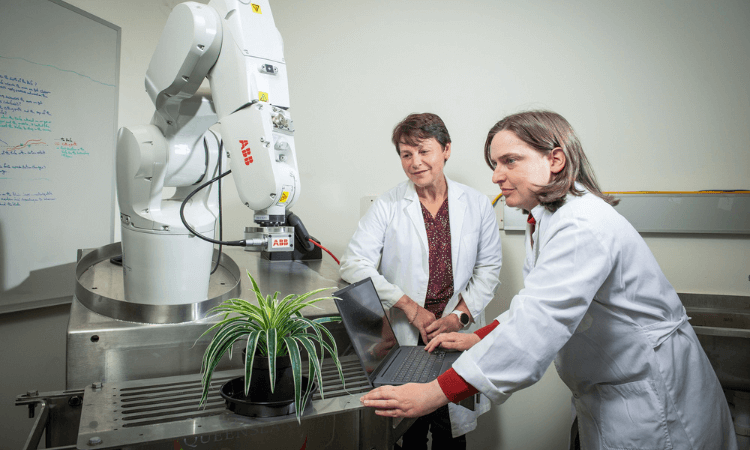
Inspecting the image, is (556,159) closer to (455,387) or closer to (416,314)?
(455,387)

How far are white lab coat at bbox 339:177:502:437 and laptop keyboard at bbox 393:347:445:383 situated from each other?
36 centimetres

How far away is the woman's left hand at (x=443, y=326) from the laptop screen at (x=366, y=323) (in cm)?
23

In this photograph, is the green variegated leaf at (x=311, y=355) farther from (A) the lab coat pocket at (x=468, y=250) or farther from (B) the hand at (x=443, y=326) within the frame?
(A) the lab coat pocket at (x=468, y=250)

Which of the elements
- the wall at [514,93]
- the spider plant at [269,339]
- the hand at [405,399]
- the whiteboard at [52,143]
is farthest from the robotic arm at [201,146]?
the wall at [514,93]

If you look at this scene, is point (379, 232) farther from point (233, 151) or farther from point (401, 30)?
point (401, 30)

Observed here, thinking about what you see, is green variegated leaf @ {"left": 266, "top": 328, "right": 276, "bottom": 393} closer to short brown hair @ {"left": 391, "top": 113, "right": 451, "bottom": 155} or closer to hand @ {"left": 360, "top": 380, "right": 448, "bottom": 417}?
hand @ {"left": 360, "top": 380, "right": 448, "bottom": 417}

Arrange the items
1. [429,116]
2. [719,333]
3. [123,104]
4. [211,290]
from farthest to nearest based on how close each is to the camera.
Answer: [123,104] < [429,116] < [719,333] < [211,290]

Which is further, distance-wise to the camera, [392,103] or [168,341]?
[392,103]

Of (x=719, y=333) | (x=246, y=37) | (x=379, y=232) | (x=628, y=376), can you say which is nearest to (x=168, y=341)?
(x=246, y=37)

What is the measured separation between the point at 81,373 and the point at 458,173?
170cm

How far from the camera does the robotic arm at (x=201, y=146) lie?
0.95 metres

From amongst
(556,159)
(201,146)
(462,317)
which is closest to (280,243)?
(201,146)

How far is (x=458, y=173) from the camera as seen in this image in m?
2.18

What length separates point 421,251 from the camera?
1706 millimetres
